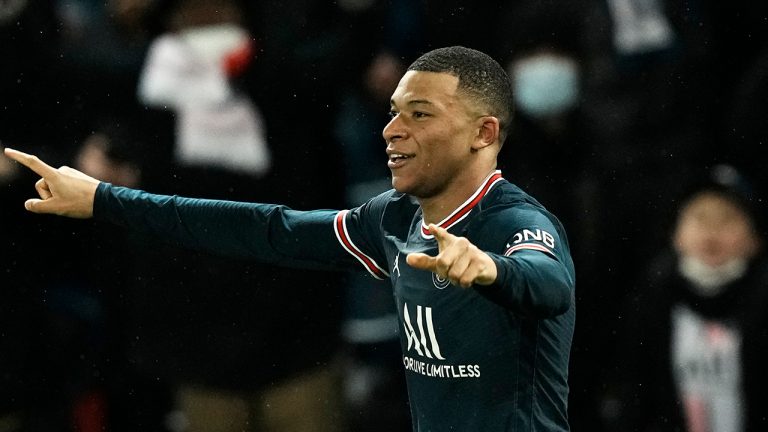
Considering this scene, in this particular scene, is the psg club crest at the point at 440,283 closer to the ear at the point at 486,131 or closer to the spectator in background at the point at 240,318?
the ear at the point at 486,131

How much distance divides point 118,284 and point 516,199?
2.13m

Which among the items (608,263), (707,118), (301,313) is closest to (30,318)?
(301,313)

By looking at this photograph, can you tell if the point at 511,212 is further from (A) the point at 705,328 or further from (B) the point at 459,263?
(A) the point at 705,328

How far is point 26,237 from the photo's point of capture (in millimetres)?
4418

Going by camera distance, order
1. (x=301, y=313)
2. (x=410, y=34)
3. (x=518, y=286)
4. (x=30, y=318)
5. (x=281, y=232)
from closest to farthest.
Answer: (x=518, y=286) → (x=281, y=232) → (x=301, y=313) → (x=30, y=318) → (x=410, y=34)

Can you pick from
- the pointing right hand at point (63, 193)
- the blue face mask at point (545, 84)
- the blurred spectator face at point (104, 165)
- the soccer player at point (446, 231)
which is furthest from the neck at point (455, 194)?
the blue face mask at point (545, 84)

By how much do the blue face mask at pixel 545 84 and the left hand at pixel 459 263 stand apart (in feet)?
8.22

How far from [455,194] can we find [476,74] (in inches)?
9.7

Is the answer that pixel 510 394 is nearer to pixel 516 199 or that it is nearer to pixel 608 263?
pixel 516 199

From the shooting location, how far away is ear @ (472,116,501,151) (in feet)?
9.35

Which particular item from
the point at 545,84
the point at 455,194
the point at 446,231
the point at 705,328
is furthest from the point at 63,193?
the point at 545,84

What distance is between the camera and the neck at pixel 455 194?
9.30 ft

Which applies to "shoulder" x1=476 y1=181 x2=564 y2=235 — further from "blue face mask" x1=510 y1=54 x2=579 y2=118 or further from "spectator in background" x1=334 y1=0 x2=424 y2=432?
"blue face mask" x1=510 y1=54 x2=579 y2=118

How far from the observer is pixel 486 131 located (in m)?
2.86
